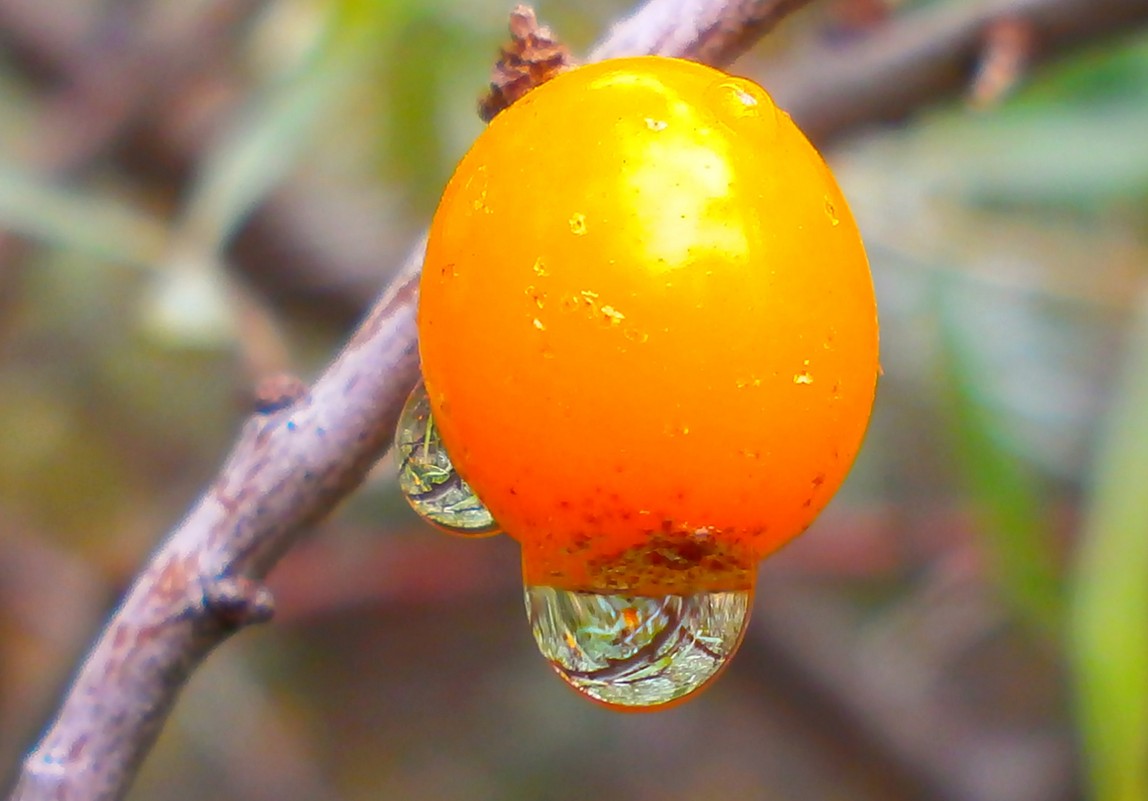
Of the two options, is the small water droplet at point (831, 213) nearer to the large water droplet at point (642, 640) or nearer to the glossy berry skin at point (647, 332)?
the glossy berry skin at point (647, 332)

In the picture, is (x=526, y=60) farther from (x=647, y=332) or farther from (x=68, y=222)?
(x=68, y=222)

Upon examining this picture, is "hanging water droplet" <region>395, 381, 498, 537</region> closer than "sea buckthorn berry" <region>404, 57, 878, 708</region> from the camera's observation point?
No

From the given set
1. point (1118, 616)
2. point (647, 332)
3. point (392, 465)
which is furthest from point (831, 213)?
point (392, 465)

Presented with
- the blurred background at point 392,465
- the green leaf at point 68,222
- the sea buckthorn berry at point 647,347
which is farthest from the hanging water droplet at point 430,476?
the green leaf at point 68,222

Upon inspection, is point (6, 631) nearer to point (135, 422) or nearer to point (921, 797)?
A: point (135, 422)

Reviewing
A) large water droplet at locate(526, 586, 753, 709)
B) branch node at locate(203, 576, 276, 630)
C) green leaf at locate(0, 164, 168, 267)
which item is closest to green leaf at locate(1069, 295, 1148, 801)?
large water droplet at locate(526, 586, 753, 709)

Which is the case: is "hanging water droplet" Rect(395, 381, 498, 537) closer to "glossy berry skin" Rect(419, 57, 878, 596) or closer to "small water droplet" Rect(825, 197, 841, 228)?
"glossy berry skin" Rect(419, 57, 878, 596)

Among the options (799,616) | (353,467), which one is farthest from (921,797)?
(353,467)
